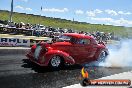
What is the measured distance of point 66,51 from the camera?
13469 millimetres

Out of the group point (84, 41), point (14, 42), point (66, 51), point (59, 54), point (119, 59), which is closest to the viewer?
point (59, 54)

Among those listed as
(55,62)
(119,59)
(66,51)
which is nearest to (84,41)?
(66,51)

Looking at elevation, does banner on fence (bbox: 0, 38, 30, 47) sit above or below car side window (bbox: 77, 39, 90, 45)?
below

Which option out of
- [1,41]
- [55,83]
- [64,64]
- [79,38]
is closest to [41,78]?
[55,83]

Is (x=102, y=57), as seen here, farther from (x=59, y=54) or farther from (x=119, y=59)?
(x=59, y=54)

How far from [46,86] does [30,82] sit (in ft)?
2.38

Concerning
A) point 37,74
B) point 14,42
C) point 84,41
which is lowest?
point 37,74

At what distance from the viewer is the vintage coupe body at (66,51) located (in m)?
12.8

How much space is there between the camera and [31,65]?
43.4 feet

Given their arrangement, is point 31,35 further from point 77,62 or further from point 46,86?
point 46,86

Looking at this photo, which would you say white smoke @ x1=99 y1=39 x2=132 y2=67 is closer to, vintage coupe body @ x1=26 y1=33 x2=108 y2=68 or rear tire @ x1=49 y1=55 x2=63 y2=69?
vintage coupe body @ x1=26 y1=33 x2=108 y2=68

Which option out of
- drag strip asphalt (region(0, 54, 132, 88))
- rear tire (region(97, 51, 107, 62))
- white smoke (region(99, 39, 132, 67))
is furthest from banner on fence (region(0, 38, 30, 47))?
rear tire (region(97, 51, 107, 62))

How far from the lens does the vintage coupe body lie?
12.8m

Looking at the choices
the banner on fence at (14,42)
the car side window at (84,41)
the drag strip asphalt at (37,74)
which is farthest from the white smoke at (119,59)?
the banner on fence at (14,42)
